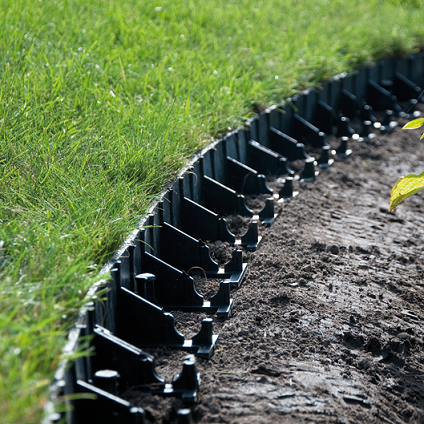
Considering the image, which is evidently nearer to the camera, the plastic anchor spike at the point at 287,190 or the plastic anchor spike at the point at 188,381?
the plastic anchor spike at the point at 188,381

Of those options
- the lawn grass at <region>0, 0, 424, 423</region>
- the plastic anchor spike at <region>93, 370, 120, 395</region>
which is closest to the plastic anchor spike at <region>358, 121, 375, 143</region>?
the lawn grass at <region>0, 0, 424, 423</region>

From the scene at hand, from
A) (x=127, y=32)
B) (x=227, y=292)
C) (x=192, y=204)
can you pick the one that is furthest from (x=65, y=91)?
(x=227, y=292)

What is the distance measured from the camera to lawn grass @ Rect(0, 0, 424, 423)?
2545 millimetres

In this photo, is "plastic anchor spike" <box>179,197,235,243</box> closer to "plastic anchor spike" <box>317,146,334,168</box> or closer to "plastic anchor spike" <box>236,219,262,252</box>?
"plastic anchor spike" <box>236,219,262,252</box>

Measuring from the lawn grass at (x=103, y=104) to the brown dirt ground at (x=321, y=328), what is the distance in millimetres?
732

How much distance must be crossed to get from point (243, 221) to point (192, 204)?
55 centimetres

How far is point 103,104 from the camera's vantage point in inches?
194

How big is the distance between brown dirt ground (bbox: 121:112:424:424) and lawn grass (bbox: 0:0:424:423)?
73 centimetres

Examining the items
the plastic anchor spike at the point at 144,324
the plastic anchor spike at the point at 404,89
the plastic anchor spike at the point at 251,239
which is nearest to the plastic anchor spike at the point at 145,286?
the plastic anchor spike at the point at 144,324

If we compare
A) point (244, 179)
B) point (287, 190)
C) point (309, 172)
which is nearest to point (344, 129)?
point (309, 172)

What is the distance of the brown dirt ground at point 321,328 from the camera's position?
2.71m

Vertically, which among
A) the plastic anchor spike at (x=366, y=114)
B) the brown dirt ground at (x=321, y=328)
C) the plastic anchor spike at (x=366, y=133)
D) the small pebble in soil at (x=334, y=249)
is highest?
the plastic anchor spike at (x=366, y=114)

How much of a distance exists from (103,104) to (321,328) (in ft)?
8.99

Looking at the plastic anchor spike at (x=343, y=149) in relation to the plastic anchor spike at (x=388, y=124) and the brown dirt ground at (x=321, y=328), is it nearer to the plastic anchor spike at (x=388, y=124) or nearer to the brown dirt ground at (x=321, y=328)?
the plastic anchor spike at (x=388, y=124)
